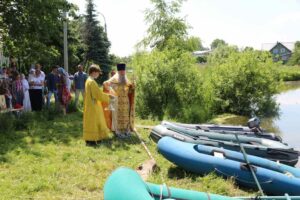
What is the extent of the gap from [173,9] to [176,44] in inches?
125

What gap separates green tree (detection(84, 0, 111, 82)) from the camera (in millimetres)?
34250

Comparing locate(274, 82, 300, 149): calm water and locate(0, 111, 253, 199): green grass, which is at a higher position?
locate(0, 111, 253, 199): green grass

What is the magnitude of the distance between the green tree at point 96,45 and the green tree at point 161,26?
11.2 metres

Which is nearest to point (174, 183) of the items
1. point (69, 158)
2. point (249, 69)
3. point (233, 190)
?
point (233, 190)

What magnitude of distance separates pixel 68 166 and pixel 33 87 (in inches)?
271

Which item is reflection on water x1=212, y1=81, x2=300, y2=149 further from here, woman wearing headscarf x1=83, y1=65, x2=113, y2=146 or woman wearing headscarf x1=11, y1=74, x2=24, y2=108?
woman wearing headscarf x1=11, y1=74, x2=24, y2=108

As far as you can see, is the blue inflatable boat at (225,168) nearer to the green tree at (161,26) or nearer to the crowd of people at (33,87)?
the crowd of people at (33,87)

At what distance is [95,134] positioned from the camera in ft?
28.7

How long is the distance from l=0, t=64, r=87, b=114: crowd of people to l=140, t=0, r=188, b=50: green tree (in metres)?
9.26

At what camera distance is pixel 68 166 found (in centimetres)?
702

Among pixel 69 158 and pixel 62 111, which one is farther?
pixel 62 111

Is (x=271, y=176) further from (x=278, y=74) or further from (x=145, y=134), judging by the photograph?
(x=278, y=74)

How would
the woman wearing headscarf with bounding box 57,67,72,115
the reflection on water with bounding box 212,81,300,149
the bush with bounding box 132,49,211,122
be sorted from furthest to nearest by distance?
1. the bush with bounding box 132,49,211,122
2. the reflection on water with bounding box 212,81,300,149
3. the woman wearing headscarf with bounding box 57,67,72,115

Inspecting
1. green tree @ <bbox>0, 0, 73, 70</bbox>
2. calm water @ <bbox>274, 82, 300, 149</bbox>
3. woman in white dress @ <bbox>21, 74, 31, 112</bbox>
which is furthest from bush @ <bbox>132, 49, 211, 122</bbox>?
woman in white dress @ <bbox>21, 74, 31, 112</bbox>
